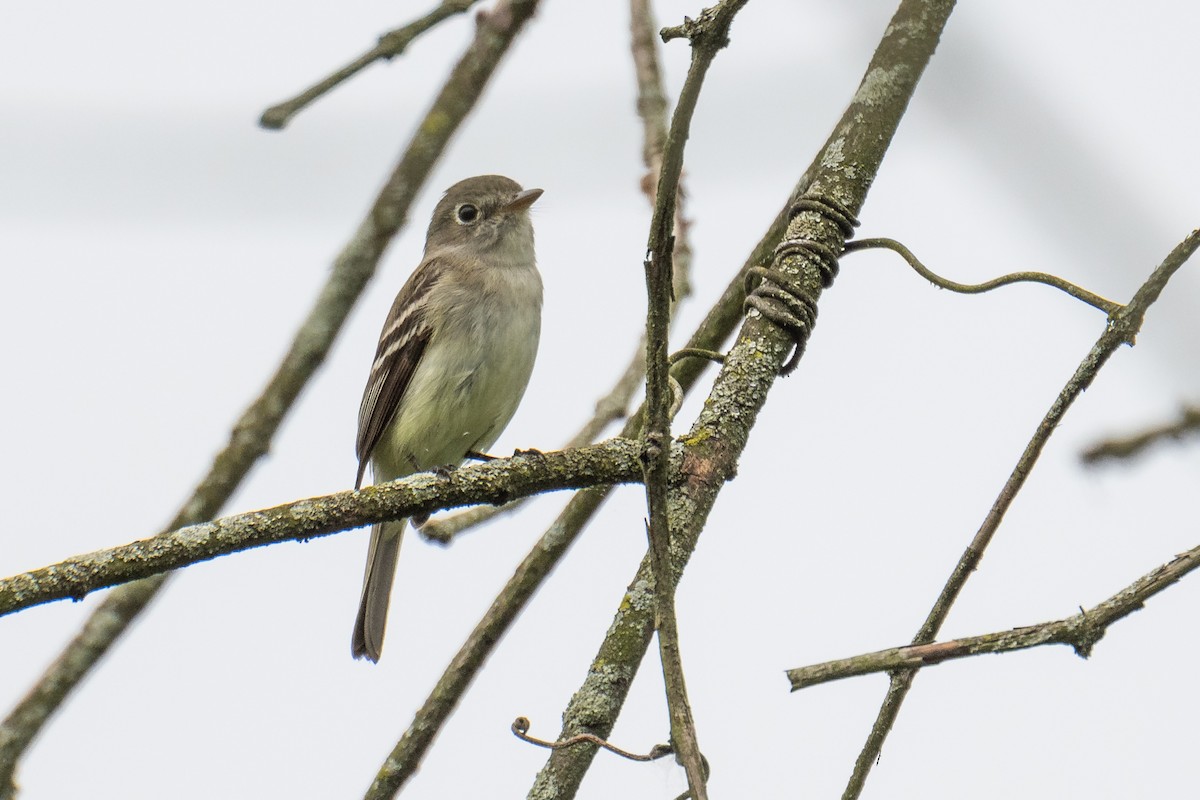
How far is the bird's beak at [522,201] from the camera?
23.9ft

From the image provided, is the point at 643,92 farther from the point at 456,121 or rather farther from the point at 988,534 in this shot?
the point at 988,534

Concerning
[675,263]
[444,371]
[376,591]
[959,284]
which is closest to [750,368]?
[959,284]

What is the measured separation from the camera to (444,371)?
6.16 m

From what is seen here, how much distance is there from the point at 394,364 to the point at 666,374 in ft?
14.0

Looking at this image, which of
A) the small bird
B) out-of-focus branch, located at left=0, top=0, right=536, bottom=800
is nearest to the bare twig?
out-of-focus branch, located at left=0, top=0, right=536, bottom=800

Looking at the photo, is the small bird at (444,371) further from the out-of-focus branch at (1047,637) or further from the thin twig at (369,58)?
the out-of-focus branch at (1047,637)

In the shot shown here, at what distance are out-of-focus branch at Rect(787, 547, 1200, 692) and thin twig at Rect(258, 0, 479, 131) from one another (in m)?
2.97

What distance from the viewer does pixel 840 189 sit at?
11.5ft

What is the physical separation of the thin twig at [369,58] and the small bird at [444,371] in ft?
6.02

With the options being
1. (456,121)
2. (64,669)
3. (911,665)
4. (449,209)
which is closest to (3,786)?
(64,669)

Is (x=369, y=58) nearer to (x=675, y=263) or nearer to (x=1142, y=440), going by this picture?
(x=675, y=263)

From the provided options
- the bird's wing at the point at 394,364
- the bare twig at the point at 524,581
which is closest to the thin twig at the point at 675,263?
the bare twig at the point at 524,581

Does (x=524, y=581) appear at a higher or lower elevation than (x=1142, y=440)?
→ higher

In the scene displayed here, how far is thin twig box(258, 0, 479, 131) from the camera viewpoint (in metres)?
4.29
